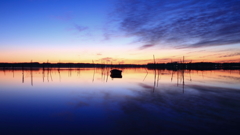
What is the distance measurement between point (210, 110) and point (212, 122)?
2025 mm

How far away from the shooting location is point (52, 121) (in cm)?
715

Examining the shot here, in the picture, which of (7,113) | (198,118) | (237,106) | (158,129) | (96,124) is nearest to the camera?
(158,129)

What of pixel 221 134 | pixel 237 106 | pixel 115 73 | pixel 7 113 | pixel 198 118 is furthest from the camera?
pixel 115 73

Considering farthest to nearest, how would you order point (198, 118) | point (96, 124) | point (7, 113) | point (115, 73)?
point (115, 73)
point (7, 113)
point (198, 118)
point (96, 124)

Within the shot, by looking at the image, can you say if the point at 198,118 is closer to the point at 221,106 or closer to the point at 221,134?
the point at 221,134

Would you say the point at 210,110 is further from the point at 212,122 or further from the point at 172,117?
the point at 172,117

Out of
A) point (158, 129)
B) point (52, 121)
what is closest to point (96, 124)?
point (52, 121)

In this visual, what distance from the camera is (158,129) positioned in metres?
6.30

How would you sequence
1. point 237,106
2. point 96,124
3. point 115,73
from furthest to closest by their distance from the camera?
1. point 115,73
2. point 237,106
3. point 96,124

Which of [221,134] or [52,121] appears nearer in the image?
[221,134]

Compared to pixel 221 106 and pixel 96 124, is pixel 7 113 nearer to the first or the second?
pixel 96 124

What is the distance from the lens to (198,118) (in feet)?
24.5

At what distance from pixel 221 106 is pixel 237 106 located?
36.5 inches

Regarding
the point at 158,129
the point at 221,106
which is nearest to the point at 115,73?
the point at 221,106
